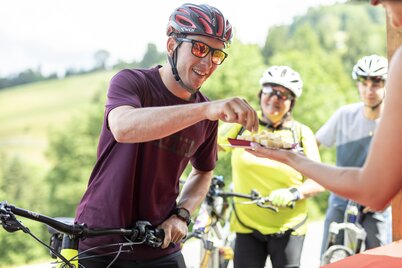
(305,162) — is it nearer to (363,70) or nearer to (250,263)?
(250,263)

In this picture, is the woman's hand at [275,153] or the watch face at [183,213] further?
the watch face at [183,213]

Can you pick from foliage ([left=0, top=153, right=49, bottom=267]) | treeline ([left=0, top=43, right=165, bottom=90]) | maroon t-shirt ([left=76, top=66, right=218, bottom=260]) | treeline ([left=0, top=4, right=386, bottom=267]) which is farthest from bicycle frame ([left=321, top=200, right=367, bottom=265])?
treeline ([left=0, top=43, right=165, bottom=90])

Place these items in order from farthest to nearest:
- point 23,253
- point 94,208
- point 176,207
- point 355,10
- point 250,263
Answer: point 355,10, point 23,253, point 250,263, point 176,207, point 94,208

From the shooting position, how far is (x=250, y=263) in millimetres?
5023

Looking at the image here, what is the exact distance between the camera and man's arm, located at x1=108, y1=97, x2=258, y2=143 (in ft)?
7.96

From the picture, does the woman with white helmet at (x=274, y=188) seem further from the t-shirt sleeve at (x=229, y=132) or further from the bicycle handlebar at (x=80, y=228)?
the bicycle handlebar at (x=80, y=228)

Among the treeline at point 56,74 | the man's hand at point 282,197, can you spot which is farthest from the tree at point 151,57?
the man's hand at point 282,197

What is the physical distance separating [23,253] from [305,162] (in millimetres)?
14472

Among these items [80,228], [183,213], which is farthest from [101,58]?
[80,228]

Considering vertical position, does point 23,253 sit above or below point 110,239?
below

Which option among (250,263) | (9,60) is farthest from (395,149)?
(9,60)

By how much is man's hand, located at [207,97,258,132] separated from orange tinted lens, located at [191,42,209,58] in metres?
0.62

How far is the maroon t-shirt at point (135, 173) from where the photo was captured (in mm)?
2977

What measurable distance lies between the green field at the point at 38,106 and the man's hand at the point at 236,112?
1918 centimetres
